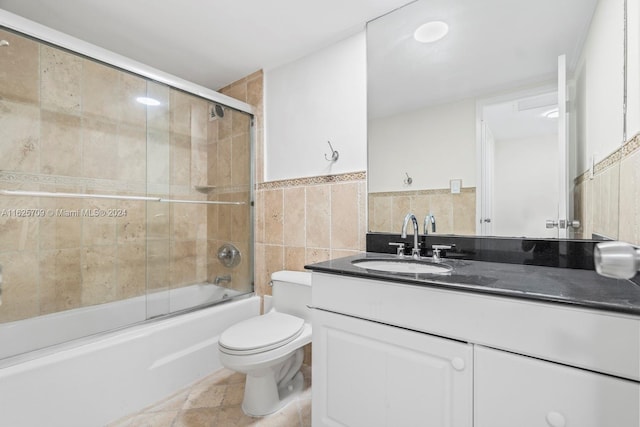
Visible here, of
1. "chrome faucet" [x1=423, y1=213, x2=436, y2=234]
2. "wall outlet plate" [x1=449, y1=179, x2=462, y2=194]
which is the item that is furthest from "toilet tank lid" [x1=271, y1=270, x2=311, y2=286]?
"wall outlet plate" [x1=449, y1=179, x2=462, y2=194]

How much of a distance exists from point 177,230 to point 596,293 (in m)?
2.16

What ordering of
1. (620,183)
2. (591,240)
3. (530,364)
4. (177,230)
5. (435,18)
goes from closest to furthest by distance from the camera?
(530,364) → (620,183) → (591,240) → (435,18) → (177,230)

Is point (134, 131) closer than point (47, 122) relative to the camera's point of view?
No

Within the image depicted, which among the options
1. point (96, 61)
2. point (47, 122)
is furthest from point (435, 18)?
point (47, 122)

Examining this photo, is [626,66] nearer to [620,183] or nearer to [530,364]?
[620,183]

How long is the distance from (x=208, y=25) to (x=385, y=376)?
2.04 meters

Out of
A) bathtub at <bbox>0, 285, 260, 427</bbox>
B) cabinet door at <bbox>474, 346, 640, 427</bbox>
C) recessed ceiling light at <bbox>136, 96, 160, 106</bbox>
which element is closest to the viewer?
cabinet door at <bbox>474, 346, 640, 427</bbox>

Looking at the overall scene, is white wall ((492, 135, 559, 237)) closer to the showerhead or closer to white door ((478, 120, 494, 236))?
white door ((478, 120, 494, 236))

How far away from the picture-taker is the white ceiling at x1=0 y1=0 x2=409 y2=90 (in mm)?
1534

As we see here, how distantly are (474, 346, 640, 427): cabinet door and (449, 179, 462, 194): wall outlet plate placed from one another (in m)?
0.81

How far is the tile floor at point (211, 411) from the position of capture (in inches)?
55.8

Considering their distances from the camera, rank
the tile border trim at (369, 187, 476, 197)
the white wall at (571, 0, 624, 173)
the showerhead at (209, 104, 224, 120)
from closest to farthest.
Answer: the white wall at (571, 0, 624, 173), the tile border trim at (369, 187, 476, 197), the showerhead at (209, 104, 224, 120)

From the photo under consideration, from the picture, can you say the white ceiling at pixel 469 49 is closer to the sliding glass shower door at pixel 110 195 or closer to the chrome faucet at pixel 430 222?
the chrome faucet at pixel 430 222

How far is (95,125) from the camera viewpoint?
174 centimetres
